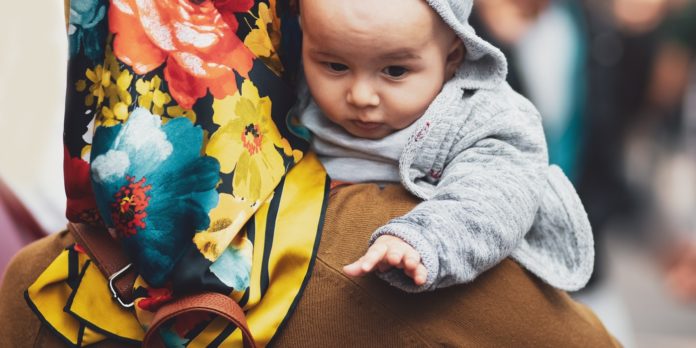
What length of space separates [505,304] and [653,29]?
4.36m

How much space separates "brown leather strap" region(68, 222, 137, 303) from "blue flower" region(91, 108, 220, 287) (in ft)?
0.20

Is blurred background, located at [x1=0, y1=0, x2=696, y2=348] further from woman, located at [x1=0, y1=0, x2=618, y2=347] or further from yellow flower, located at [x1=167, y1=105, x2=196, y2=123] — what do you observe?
yellow flower, located at [x1=167, y1=105, x2=196, y2=123]

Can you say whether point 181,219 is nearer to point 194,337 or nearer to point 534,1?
point 194,337

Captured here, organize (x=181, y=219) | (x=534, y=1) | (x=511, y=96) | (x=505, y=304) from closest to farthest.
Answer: (x=181, y=219), (x=505, y=304), (x=511, y=96), (x=534, y=1)

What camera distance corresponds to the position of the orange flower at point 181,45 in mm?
1319

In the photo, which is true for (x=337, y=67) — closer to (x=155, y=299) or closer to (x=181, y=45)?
(x=181, y=45)

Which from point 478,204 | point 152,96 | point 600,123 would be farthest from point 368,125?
point 600,123

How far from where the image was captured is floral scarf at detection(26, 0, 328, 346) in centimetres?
129

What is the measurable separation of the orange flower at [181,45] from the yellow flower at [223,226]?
0.51 feet

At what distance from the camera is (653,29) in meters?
5.37

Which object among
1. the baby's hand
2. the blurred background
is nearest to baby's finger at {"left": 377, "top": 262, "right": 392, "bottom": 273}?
the baby's hand

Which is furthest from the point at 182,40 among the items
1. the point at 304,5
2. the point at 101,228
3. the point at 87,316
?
the point at 87,316

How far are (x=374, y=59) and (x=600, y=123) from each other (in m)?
2.57

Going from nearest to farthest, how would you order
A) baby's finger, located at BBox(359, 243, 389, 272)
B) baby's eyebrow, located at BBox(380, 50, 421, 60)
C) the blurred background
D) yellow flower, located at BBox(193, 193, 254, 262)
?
baby's finger, located at BBox(359, 243, 389, 272), yellow flower, located at BBox(193, 193, 254, 262), baby's eyebrow, located at BBox(380, 50, 421, 60), the blurred background
